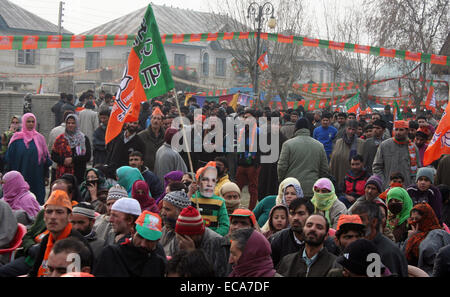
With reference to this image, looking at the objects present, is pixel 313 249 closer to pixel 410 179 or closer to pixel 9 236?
pixel 9 236

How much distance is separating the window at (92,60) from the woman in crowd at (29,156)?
1954 inches

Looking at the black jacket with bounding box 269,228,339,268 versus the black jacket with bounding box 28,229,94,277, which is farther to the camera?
the black jacket with bounding box 269,228,339,268

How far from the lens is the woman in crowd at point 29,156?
10125 mm

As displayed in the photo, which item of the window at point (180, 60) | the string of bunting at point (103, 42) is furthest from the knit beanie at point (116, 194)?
the window at point (180, 60)

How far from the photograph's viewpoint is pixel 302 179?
8789 millimetres

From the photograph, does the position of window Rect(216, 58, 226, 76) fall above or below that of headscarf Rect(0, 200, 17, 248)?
above

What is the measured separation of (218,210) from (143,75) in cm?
166

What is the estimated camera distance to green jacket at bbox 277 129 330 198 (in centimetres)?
880

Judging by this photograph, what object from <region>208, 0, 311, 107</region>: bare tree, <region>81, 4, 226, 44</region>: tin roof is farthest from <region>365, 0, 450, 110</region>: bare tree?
<region>81, 4, 226, 44</region>: tin roof

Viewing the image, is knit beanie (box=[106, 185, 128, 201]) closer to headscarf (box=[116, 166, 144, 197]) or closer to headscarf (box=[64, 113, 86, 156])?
headscarf (box=[116, 166, 144, 197])

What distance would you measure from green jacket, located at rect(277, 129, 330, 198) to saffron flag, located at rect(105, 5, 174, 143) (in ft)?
9.03

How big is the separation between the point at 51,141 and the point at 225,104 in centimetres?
831
